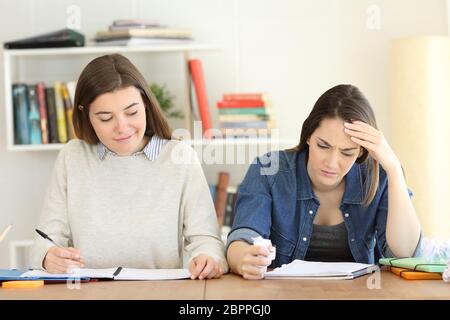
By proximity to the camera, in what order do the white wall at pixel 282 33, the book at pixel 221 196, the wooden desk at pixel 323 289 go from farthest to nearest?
the white wall at pixel 282 33
the book at pixel 221 196
the wooden desk at pixel 323 289

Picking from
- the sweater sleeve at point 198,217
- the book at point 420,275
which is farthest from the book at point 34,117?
the book at point 420,275

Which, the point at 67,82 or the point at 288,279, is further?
the point at 67,82

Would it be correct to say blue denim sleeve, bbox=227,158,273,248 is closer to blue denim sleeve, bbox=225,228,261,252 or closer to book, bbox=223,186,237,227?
blue denim sleeve, bbox=225,228,261,252

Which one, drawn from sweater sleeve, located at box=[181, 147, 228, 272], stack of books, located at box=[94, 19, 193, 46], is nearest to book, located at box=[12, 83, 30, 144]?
A: stack of books, located at box=[94, 19, 193, 46]

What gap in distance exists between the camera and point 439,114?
354 cm

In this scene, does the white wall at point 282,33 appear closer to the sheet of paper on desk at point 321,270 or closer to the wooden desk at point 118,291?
the sheet of paper on desk at point 321,270

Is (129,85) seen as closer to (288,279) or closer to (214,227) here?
(214,227)

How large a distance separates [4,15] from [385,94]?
190cm

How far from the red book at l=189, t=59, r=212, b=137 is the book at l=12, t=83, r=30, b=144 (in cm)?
79

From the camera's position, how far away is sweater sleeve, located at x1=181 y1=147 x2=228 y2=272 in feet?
6.79

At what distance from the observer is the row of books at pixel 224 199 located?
11.9ft


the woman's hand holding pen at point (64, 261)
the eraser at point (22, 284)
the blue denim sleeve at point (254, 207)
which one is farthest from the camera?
the blue denim sleeve at point (254, 207)
